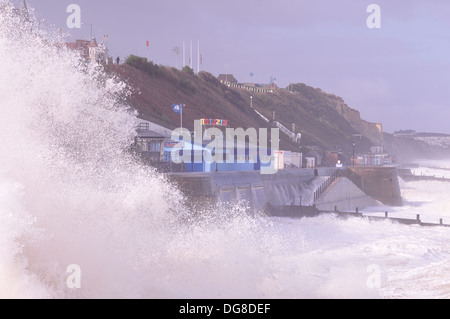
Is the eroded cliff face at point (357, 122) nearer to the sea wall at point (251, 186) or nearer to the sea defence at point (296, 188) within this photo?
the sea defence at point (296, 188)

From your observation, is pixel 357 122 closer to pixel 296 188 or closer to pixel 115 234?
pixel 296 188

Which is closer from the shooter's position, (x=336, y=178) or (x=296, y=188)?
(x=296, y=188)

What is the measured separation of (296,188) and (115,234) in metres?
24.2

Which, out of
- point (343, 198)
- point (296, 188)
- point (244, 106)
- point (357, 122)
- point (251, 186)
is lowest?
point (343, 198)

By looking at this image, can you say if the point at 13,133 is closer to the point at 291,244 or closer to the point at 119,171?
the point at 119,171

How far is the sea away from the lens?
9047 millimetres

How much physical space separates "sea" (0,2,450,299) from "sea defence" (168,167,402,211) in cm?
90

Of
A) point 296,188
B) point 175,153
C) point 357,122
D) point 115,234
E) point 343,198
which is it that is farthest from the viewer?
point 357,122

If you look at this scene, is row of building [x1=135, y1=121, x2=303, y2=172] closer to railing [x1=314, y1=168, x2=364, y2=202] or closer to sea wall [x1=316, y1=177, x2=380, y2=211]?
railing [x1=314, y1=168, x2=364, y2=202]

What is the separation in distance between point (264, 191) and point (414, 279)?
15.7 m

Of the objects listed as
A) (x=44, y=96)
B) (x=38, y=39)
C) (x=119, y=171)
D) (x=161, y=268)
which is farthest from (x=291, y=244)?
(x=38, y=39)

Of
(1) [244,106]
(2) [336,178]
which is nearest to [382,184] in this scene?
(2) [336,178]

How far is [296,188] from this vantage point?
34.8 metres
